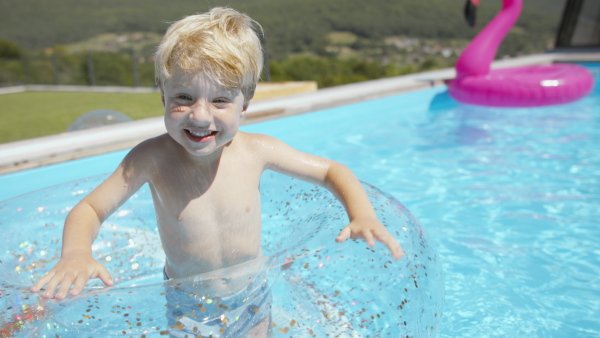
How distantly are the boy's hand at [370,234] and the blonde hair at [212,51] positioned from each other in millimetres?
562

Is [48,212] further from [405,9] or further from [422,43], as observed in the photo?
[405,9]

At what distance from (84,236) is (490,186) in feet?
10.5

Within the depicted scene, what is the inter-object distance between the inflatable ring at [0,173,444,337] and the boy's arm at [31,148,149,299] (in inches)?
5.5

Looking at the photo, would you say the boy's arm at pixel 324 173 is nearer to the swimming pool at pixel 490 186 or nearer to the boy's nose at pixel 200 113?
the boy's nose at pixel 200 113

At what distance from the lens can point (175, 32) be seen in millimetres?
1672

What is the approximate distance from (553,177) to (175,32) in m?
3.52

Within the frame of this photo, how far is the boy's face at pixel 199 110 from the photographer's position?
1.63 m

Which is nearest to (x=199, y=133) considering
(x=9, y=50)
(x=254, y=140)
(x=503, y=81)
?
(x=254, y=140)

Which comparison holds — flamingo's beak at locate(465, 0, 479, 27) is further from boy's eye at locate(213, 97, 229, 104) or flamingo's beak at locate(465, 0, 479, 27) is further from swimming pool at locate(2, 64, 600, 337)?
boy's eye at locate(213, 97, 229, 104)

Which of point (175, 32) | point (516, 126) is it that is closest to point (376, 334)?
point (175, 32)

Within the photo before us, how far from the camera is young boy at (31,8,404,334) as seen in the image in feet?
5.32

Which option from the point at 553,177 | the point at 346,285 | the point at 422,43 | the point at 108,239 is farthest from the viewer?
the point at 422,43

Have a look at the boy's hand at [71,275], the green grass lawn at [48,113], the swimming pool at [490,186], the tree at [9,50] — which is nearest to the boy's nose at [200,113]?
the boy's hand at [71,275]

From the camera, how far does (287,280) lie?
1868 mm
